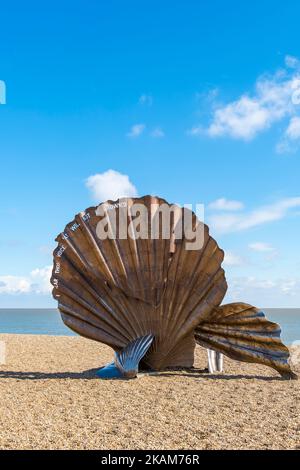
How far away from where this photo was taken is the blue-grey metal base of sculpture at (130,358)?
796cm

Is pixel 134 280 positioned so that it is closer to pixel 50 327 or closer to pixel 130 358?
pixel 130 358

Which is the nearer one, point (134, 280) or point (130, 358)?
point (130, 358)

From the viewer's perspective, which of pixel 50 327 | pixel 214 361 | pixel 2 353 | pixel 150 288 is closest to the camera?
pixel 150 288

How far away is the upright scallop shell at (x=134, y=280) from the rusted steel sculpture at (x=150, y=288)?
0.7 inches

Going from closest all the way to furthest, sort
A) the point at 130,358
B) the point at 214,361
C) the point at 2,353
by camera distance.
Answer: the point at 130,358 → the point at 214,361 → the point at 2,353

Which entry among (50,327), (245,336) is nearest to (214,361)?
(245,336)

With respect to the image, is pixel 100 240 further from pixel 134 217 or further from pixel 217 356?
pixel 217 356

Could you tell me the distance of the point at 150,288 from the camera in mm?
8422

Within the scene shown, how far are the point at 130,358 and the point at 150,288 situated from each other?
1.24m

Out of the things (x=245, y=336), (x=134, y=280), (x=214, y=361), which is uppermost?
(x=134, y=280)

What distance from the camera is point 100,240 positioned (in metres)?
8.59

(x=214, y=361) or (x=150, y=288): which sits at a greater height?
(x=150, y=288)

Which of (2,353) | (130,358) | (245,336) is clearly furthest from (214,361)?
(2,353)

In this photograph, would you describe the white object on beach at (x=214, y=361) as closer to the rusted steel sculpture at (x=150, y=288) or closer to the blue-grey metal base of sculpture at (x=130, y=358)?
the rusted steel sculpture at (x=150, y=288)
